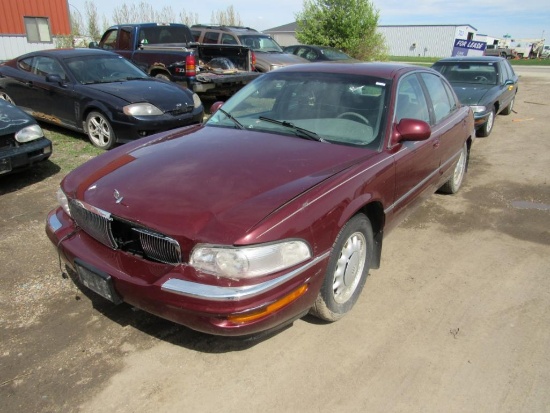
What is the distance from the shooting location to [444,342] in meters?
2.71

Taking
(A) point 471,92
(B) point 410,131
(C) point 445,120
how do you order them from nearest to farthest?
(B) point 410,131, (C) point 445,120, (A) point 471,92

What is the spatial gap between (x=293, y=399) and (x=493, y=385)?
3.66ft

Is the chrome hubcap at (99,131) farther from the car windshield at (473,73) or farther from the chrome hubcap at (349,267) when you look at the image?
the car windshield at (473,73)

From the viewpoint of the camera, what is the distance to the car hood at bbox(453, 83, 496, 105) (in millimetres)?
8188

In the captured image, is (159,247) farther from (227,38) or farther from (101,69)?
(227,38)

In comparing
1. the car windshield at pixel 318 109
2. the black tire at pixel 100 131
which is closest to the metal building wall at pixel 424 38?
the black tire at pixel 100 131

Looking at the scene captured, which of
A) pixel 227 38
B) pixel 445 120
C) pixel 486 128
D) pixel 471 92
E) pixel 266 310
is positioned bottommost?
pixel 486 128

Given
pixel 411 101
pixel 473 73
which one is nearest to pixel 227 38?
pixel 473 73

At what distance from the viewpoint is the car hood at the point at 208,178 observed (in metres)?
2.22

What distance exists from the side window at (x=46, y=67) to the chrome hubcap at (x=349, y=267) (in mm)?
5956

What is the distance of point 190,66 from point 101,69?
79.5 inches

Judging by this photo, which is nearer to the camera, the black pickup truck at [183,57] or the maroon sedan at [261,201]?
the maroon sedan at [261,201]

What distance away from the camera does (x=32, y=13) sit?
20.8 meters

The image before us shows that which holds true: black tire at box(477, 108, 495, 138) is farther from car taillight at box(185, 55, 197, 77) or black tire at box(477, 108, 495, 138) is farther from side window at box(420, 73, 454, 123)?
car taillight at box(185, 55, 197, 77)
